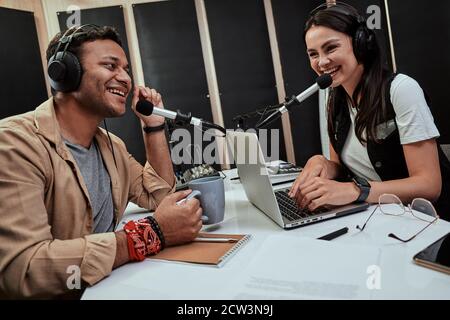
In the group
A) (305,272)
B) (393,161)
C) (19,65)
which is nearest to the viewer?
(305,272)

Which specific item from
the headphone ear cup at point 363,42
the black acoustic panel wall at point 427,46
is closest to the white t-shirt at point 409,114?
the headphone ear cup at point 363,42

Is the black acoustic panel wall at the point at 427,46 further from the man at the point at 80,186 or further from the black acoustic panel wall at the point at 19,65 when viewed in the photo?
the black acoustic panel wall at the point at 19,65

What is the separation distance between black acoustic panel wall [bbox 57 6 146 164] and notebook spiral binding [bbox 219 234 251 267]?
→ 9.59 ft

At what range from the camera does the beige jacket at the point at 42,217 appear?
69 cm

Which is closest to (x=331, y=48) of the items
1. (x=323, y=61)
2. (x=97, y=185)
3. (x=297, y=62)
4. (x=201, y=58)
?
(x=323, y=61)

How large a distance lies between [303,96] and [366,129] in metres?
0.30

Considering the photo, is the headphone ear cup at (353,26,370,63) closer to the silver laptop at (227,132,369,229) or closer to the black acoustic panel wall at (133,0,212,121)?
the silver laptop at (227,132,369,229)

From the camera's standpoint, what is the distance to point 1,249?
0.69 meters

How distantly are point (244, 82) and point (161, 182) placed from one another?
255 cm

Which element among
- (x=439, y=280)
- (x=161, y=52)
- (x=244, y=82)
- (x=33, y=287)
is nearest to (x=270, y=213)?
(x=439, y=280)

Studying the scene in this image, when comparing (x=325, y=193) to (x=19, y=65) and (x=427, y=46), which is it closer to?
(x=427, y=46)

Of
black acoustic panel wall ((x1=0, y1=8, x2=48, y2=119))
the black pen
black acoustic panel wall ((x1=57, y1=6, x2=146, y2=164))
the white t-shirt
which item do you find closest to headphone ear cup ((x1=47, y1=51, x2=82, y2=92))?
the black pen

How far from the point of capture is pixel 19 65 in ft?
10.8

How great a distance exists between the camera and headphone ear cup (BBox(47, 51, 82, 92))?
999 millimetres
